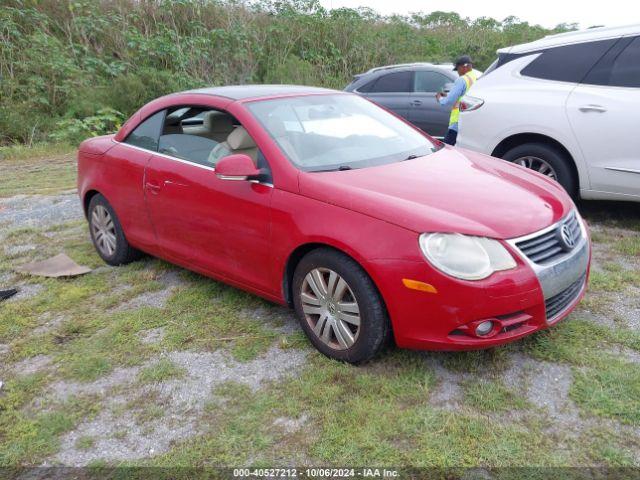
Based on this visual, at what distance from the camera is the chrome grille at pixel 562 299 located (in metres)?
2.90

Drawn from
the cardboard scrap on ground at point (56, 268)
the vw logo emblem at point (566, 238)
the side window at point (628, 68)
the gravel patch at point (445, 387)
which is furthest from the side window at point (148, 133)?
the side window at point (628, 68)

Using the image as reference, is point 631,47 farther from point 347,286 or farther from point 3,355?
point 3,355

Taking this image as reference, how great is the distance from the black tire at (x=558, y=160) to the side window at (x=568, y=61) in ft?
2.16

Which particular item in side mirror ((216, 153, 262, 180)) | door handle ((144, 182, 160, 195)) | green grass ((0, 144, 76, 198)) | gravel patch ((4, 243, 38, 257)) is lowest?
green grass ((0, 144, 76, 198))

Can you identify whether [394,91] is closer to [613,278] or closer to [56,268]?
[613,278]

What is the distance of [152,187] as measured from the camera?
4094 mm

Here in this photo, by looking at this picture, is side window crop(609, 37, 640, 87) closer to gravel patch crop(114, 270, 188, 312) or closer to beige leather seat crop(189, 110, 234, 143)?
beige leather seat crop(189, 110, 234, 143)

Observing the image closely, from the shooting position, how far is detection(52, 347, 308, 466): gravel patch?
262 centimetres

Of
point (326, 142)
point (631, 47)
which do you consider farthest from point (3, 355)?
point (631, 47)

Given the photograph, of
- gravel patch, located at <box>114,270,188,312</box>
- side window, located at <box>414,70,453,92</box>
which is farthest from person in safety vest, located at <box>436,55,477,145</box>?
gravel patch, located at <box>114,270,188,312</box>

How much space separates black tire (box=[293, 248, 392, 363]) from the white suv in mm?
3016

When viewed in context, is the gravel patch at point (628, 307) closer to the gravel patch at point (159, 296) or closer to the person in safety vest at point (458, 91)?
the gravel patch at point (159, 296)

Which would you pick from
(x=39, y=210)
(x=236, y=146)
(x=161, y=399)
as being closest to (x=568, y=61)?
(x=236, y=146)

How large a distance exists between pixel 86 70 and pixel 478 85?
11000 mm
